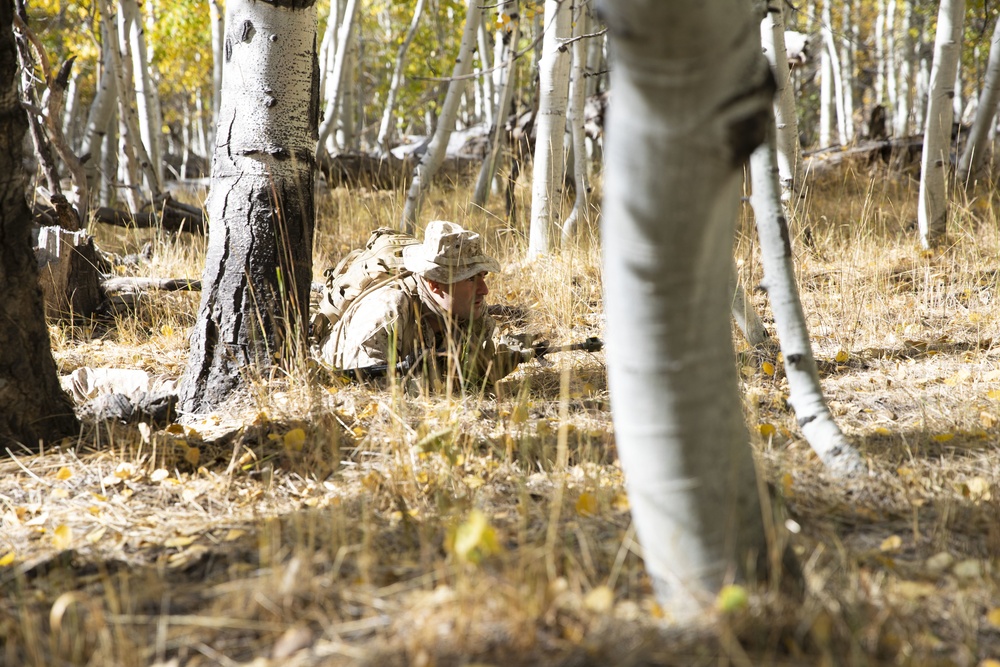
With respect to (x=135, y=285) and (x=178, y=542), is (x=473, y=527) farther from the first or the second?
(x=135, y=285)

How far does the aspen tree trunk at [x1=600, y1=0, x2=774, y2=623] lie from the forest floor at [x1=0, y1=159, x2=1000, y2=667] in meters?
0.17

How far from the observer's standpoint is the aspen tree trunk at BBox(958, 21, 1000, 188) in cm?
580

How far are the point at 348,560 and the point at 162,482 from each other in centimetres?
95

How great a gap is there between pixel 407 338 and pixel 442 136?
10.6 feet

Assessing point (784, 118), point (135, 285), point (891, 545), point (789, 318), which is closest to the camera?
point (891, 545)

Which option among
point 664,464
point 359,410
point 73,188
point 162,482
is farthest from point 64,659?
point 73,188

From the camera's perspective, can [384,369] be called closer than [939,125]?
Yes

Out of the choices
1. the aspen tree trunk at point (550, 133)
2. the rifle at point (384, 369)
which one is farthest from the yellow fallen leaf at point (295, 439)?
the aspen tree trunk at point (550, 133)

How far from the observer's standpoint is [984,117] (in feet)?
20.0

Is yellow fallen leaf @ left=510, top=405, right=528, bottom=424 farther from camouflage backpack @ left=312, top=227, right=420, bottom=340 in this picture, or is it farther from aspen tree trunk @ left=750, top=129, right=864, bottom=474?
camouflage backpack @ left=312, top=227, right=420, bottom=340

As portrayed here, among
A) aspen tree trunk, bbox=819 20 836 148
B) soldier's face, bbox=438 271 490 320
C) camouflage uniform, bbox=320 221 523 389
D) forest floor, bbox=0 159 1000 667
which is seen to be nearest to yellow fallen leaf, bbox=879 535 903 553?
forest floor, bbox=0 159 1000 667

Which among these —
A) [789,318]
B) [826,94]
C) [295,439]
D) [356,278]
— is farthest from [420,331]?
[826,94]

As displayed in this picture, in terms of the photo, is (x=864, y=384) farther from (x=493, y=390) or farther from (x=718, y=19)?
(x=718, y=19)

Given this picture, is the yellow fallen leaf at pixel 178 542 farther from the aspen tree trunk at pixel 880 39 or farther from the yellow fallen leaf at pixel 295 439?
the aspen tree trunk at pixel 880 39
